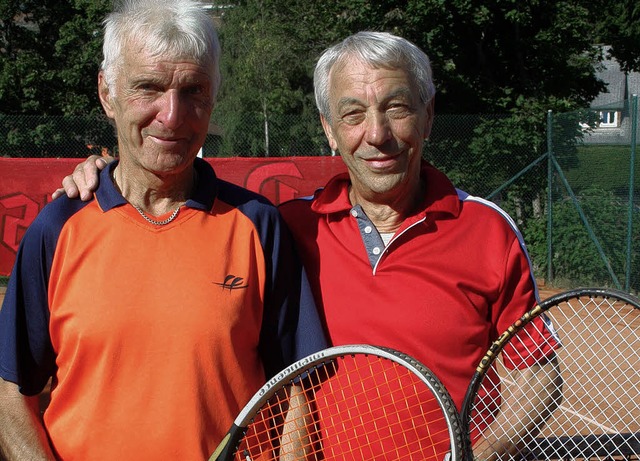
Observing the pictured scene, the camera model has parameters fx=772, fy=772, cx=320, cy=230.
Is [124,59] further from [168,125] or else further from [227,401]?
[227,401]

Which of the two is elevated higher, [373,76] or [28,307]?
[373,76]

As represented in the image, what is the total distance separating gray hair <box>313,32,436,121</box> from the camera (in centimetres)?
253

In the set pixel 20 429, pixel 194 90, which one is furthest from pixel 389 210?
pixel 20 429

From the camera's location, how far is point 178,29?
218 cm

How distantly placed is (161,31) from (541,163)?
11.6 metres

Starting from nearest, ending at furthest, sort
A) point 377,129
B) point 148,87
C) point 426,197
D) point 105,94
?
point 148,87, point 105,94, point 377,129, point 426,197

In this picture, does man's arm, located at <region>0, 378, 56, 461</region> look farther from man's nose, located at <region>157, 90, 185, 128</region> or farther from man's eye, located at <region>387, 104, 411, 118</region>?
man's eye, located at <region>387, 104, 411, 118</region>

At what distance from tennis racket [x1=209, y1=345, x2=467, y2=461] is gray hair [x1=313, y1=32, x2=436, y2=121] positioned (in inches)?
36.6

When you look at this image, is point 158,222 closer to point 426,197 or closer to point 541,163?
point 426,197

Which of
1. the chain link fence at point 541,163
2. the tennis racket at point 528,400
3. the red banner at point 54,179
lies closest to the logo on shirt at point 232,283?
the tennis racket at point 528,400

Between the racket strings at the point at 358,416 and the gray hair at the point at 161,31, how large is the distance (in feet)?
3.20

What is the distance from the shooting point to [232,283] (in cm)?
220

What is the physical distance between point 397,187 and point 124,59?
963 mm

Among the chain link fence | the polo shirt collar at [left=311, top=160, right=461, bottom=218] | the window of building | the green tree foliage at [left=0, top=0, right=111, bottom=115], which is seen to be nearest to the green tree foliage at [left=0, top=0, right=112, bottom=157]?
the green tree foliage at [left=0, top=0, right=111, bottom=115]
